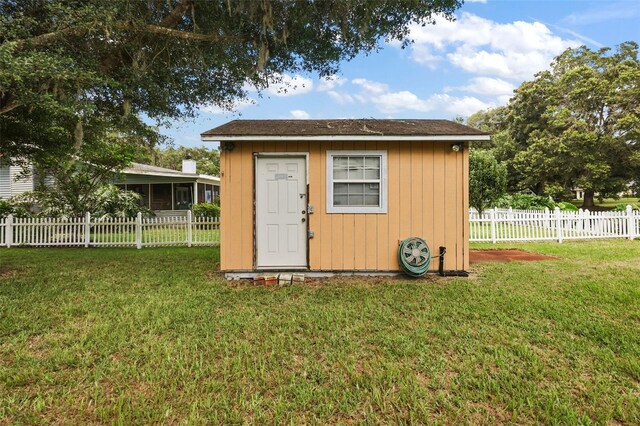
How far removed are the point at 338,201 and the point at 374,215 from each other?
0.68 m

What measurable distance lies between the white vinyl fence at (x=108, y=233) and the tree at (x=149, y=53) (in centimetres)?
294

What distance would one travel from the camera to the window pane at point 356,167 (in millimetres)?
5781

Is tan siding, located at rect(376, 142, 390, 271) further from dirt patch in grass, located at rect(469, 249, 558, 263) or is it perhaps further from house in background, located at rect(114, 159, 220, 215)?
house in background, located at rect(114, 159, 220, 215)

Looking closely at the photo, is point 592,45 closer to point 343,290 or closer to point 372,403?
point 343,290

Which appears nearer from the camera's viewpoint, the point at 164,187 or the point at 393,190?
the point at 393,190

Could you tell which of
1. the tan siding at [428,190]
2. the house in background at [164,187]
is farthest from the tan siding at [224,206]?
the house in background at [164,187]

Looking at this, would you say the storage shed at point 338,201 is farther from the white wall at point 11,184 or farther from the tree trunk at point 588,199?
the tree trunk at point 588,199

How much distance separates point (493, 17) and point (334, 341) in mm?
12452

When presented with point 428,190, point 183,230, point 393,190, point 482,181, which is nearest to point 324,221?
point 393,190

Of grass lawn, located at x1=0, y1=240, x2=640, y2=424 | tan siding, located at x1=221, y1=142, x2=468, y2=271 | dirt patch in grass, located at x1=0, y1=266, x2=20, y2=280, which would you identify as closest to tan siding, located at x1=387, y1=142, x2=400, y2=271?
tan siding, located at x1=221, y1=142, x2=468, y2=271

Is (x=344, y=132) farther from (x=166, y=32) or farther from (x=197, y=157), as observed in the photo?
(x=197, y=157)

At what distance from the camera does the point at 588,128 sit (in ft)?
68.3

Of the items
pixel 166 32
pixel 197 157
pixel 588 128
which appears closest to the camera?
pixel 166 32

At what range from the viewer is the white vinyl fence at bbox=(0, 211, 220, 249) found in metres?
9.70
